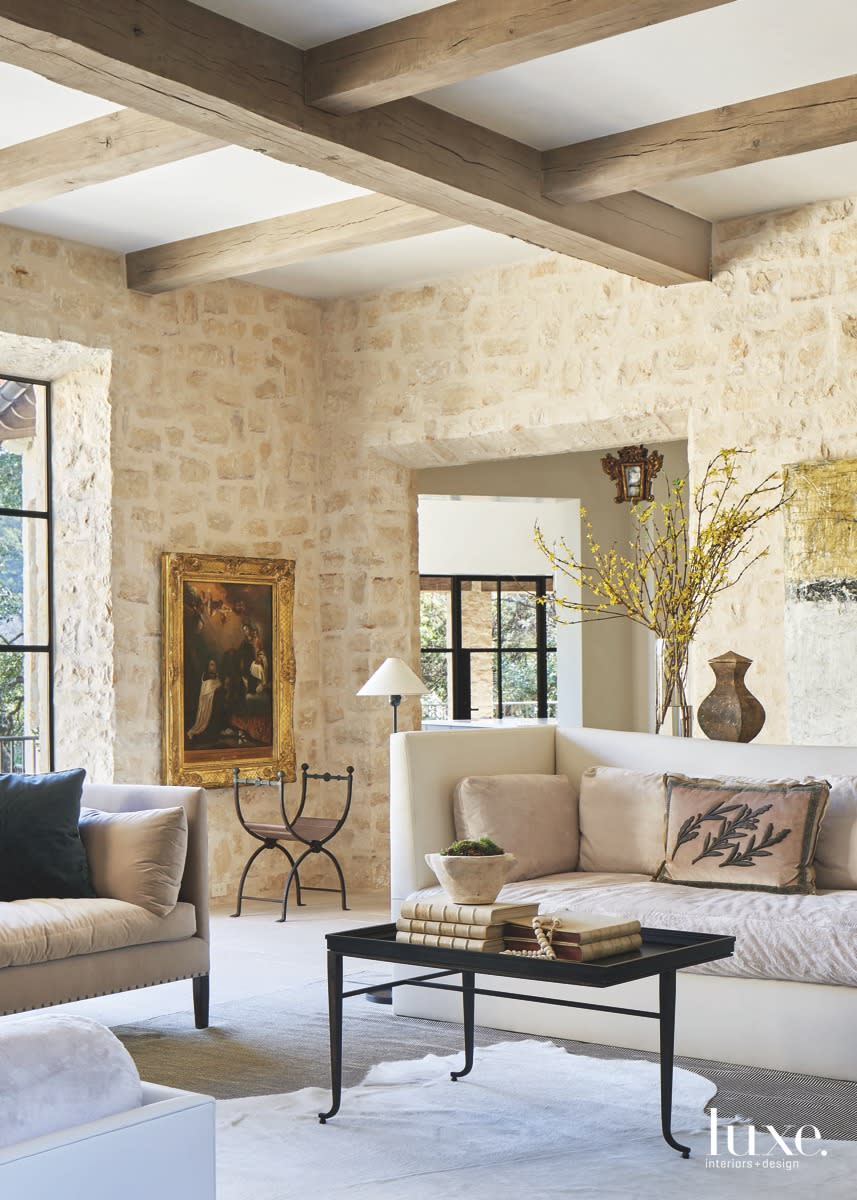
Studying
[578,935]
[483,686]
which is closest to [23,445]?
[578,935]

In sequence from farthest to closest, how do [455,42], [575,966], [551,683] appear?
[551,683]
[455,42]
[575,966]

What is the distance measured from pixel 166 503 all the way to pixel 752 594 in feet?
9.78

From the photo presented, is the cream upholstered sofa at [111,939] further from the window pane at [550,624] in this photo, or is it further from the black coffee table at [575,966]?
the window pane at [550,624]

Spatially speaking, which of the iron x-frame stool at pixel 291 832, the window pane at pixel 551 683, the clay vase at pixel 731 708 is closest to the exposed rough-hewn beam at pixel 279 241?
the clay vase at pixel 731 708

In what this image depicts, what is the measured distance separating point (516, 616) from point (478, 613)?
0.36 meters

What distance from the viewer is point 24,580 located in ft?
23.5

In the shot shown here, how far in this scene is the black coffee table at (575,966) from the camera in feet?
10.6

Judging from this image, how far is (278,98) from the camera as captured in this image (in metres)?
4.51

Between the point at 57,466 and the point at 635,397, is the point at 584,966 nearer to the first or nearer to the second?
the point at 635,397

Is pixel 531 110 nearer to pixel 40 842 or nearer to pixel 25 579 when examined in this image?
pixel 40 842

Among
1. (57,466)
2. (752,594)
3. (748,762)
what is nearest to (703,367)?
(752,594)

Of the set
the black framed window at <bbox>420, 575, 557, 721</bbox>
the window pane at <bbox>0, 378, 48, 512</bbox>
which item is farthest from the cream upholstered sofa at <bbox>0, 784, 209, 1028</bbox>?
the black framed window at <bbox>420, 575, 557, 721</bbox>

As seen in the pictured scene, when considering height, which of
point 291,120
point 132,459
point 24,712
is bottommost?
point 24,712

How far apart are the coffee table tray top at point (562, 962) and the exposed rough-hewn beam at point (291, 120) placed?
2534mm
